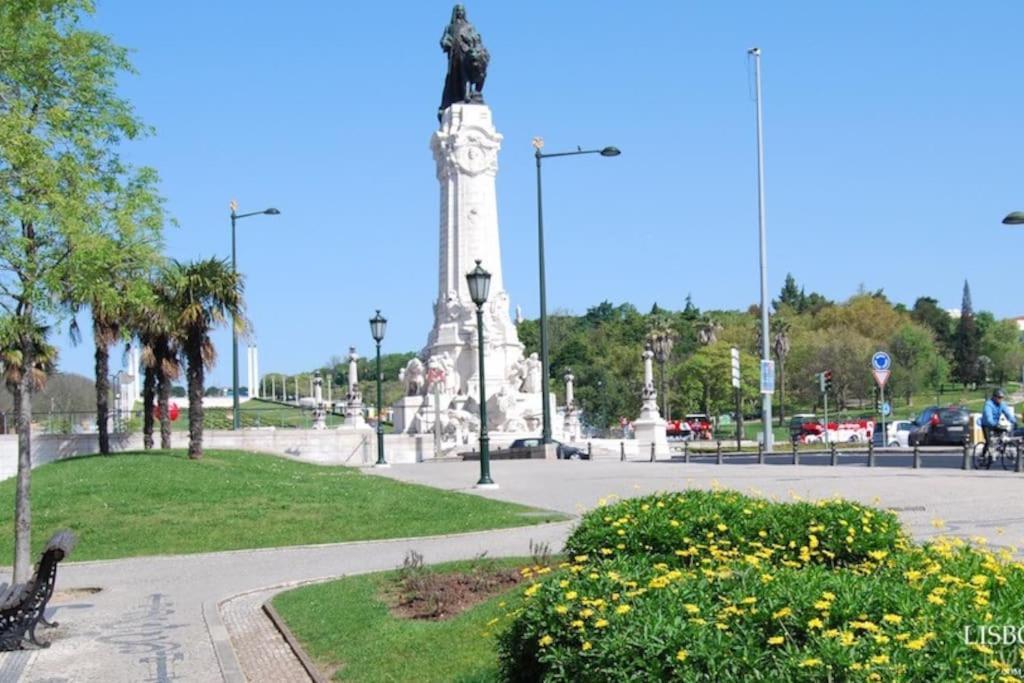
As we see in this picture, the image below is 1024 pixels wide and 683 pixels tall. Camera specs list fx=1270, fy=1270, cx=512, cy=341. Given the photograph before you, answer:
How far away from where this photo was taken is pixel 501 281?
2702 inches

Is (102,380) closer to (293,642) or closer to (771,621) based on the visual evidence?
(293,642)

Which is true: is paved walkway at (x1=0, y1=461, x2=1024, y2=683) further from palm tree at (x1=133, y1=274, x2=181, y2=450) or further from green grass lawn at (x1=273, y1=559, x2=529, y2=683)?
palm tree at (x1=133, y1=274, x2=181, y2=450)

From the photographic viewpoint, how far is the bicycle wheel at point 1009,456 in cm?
2710

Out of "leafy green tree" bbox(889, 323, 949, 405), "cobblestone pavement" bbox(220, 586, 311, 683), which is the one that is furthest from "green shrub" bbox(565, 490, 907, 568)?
"leafy green tree" bbox(889, 323, 949, 405)

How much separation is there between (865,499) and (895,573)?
12.7m

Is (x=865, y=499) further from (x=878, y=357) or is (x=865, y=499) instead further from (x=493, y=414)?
(x=493, y=414)

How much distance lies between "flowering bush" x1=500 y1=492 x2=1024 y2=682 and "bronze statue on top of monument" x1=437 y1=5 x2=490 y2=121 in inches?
2531

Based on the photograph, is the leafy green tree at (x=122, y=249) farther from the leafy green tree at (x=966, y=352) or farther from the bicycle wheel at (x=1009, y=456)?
the leafy green tree at (x=966, y=352)

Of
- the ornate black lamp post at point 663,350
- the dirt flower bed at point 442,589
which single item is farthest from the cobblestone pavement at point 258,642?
the ornate black lamp post at point 663,350

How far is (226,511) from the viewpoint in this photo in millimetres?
22484

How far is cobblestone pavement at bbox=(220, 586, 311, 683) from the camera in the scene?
10.6 meters

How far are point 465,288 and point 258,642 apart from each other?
2210 inches

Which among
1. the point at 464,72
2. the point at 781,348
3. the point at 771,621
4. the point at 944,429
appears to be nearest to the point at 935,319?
the point at 781,348

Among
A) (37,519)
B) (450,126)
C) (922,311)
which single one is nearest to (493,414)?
(450,126)
